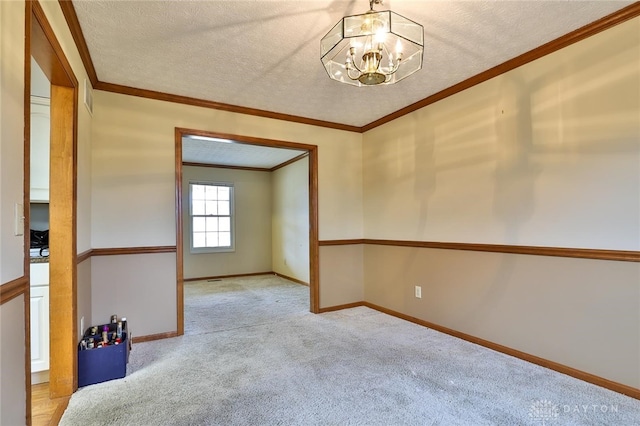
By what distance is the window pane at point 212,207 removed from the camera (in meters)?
6.92

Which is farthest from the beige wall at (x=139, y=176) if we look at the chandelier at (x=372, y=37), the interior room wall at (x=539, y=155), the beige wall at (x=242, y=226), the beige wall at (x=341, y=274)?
the beige wall at (x=242, y=226)

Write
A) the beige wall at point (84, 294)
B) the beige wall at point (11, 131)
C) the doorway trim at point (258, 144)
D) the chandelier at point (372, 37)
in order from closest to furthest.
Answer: the beige wall at point (11, 131) → the chandelier at point (372, 37) → the beige wall at point (84, 294) → the doorway trim at point (258, 144)

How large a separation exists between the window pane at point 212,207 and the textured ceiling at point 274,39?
3891 millimetres

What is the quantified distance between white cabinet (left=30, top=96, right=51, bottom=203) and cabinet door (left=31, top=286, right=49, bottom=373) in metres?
0.80

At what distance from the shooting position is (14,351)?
1.24 meters

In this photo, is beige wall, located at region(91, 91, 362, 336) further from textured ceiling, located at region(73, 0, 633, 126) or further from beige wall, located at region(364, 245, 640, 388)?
beige wall, located at region(364, 245, 640, 388)

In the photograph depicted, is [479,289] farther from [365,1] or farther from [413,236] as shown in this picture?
[365,1]

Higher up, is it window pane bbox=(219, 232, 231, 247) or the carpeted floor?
window pane bbox=(219, 232, 231, 247)

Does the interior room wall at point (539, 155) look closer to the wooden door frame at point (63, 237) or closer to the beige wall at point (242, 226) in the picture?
the wooden door frame at point (63, 237)

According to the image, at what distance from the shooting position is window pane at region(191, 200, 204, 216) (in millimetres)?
6765

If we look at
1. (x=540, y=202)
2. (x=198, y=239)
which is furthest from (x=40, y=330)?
(x=198, y=239)

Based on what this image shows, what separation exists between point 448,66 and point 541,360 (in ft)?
8.21

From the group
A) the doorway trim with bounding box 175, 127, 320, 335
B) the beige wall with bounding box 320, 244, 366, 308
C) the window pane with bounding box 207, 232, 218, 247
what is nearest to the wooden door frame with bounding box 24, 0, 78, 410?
the doorway trim with bounding box 175, 127, 320, 335

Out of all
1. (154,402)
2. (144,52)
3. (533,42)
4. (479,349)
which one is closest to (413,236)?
(479,349)
